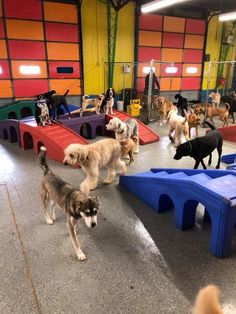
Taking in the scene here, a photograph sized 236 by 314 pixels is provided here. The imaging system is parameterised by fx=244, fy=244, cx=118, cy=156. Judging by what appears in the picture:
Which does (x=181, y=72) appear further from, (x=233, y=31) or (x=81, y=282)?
(x=81, y=282)

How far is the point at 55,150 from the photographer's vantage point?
15.9ft

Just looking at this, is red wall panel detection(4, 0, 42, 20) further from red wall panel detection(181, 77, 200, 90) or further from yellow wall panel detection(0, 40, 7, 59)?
red wall panel detection(181, 77, 200, 90)

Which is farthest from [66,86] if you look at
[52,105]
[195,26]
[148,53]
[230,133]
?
[195,26]

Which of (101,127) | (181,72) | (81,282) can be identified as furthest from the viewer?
(181,72)

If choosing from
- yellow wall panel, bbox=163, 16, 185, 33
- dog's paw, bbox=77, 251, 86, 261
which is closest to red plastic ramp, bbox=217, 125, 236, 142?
dog's paw, bbox=77, 251, 86, 261

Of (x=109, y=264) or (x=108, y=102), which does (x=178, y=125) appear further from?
(x=109, y=264)

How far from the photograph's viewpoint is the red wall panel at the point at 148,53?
10422mm

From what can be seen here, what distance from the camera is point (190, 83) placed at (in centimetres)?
1224

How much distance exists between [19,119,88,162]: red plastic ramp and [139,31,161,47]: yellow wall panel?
22.1 ft

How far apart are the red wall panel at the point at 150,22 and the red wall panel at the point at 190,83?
9.09 feet

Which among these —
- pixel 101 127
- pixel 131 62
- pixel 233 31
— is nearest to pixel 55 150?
pixel 101 127

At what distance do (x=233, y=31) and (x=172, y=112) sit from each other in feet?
31.4

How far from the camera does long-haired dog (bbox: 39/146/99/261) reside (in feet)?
6.59

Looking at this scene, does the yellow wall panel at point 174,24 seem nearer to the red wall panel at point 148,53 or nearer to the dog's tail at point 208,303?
the red wall panel at point 148,53
